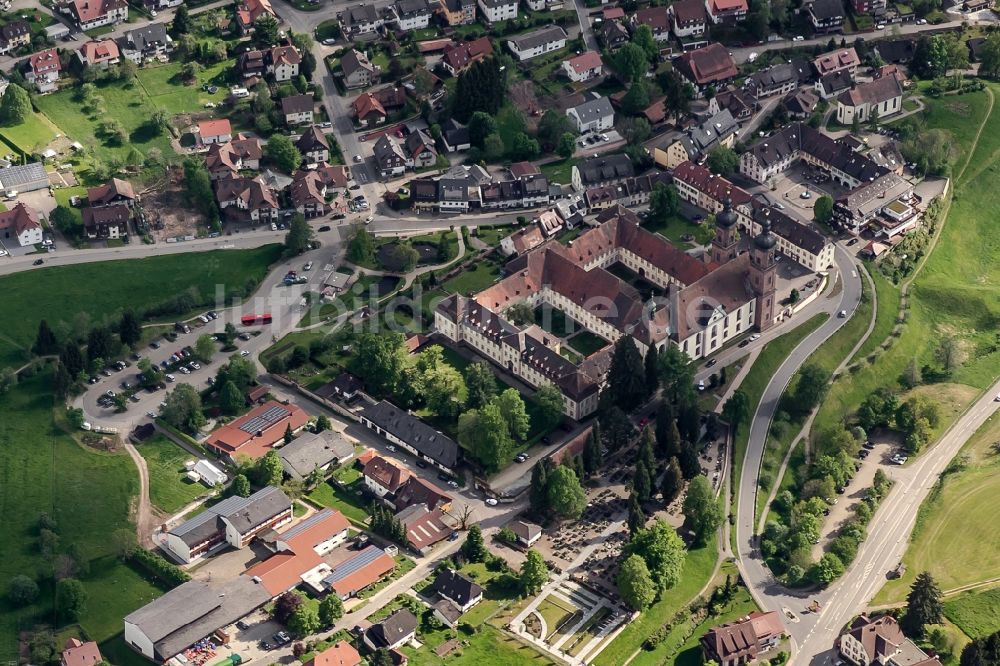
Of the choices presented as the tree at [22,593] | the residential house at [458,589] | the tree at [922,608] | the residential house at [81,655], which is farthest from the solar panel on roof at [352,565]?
the tree at [922,608]

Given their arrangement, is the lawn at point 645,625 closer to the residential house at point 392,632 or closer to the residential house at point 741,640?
the residential house at point 741,640

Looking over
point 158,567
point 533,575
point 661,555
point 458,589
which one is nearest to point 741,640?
point 661,555

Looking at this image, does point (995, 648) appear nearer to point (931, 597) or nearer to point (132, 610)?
point (931, 597)

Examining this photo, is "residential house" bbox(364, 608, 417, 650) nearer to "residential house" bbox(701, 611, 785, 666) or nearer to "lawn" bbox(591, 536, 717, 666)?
"lawn" bbox(591, 536, 717, 666)

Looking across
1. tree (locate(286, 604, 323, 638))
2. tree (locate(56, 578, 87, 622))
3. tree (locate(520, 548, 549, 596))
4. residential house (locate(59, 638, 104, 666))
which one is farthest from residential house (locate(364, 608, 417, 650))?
tree (locate(56, 578, 87, 622))

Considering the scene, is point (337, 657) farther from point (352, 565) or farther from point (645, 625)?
point (645, 625)

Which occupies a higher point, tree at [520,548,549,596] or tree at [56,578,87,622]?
tree at [56,578,87,622]
